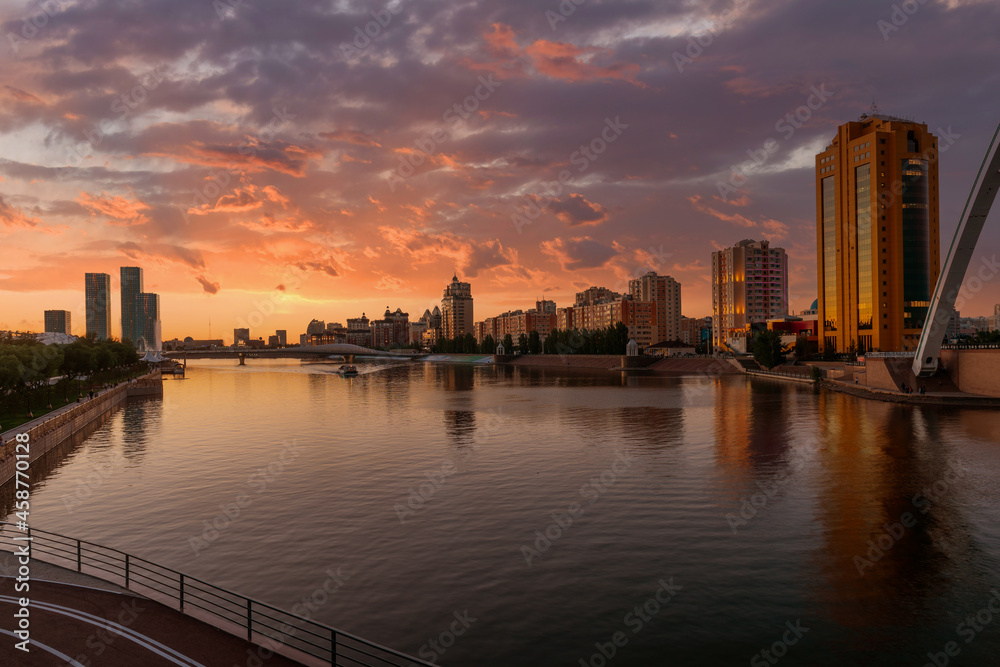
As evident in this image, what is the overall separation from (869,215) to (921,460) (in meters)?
116

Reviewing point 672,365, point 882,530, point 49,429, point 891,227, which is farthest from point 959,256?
point 672,365

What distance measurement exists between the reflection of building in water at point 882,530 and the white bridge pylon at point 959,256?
30171 mm

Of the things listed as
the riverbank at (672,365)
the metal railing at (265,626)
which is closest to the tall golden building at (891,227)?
the riverbank at (672,365)

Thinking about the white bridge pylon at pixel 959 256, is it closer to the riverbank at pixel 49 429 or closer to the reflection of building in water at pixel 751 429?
the reflection of building in water at pixel 751 429

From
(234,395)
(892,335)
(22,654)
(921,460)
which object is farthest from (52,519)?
(892,335)

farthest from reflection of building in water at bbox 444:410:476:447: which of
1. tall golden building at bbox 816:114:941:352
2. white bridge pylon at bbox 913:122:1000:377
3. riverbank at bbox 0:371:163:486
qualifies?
tall golden building at bbox 816:114:941:352

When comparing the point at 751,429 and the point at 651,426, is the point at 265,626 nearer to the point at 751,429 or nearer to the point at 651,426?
the point at 651,426

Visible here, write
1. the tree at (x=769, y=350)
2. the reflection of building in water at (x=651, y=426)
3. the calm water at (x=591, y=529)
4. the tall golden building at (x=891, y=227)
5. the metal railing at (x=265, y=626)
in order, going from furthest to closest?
the tall golden building at (x=891, y=227)
the tree at (x=769, y=350)
the reflection of building in water at (x=651, y=426)
the calm water at (x=591, y=529)
the metal railing at (x=265, y=626)

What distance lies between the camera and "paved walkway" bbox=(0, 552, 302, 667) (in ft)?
40.7

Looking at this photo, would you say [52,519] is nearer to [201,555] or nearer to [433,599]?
[201,555]

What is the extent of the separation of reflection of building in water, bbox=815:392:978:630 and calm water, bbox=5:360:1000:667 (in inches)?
5.3

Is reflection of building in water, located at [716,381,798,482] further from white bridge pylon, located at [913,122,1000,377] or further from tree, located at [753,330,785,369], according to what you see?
tree, located at [753,330,785,369]

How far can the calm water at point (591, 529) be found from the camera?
1753 centimetres

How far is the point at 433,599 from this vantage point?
19.4 meters
